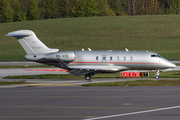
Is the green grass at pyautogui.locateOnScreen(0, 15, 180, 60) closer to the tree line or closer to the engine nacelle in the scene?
the tree line

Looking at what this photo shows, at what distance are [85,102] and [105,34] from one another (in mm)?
88524

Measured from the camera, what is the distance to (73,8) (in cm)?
16038

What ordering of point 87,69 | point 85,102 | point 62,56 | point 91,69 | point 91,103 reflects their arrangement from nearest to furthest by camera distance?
point 91,103
point 85,102
point 87,69
point 91,69
point 62,56

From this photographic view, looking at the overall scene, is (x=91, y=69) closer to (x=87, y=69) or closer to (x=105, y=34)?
(x=87, y=69)

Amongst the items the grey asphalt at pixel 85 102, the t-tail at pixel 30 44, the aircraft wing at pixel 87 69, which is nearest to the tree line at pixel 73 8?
the t-tail at pixel 30 44

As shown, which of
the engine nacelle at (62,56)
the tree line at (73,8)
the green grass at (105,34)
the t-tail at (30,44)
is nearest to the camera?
the engine nacelle at (62,56)

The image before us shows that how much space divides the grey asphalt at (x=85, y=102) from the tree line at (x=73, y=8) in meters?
132

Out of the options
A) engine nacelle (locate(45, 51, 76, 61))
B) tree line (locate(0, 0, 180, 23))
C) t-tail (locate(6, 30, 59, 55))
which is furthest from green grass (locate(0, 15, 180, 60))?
engine nacelle (locate(45, 51, 76, 61))

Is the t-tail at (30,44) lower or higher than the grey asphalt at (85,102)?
higher

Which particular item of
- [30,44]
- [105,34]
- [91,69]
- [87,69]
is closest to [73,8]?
[105,34]

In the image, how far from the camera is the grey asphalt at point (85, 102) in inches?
653

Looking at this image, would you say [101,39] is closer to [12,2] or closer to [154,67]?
[154,67]

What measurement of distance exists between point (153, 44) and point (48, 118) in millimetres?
82776

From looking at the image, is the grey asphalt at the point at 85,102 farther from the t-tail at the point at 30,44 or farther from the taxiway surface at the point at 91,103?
the t-tail at the point at 30,44
